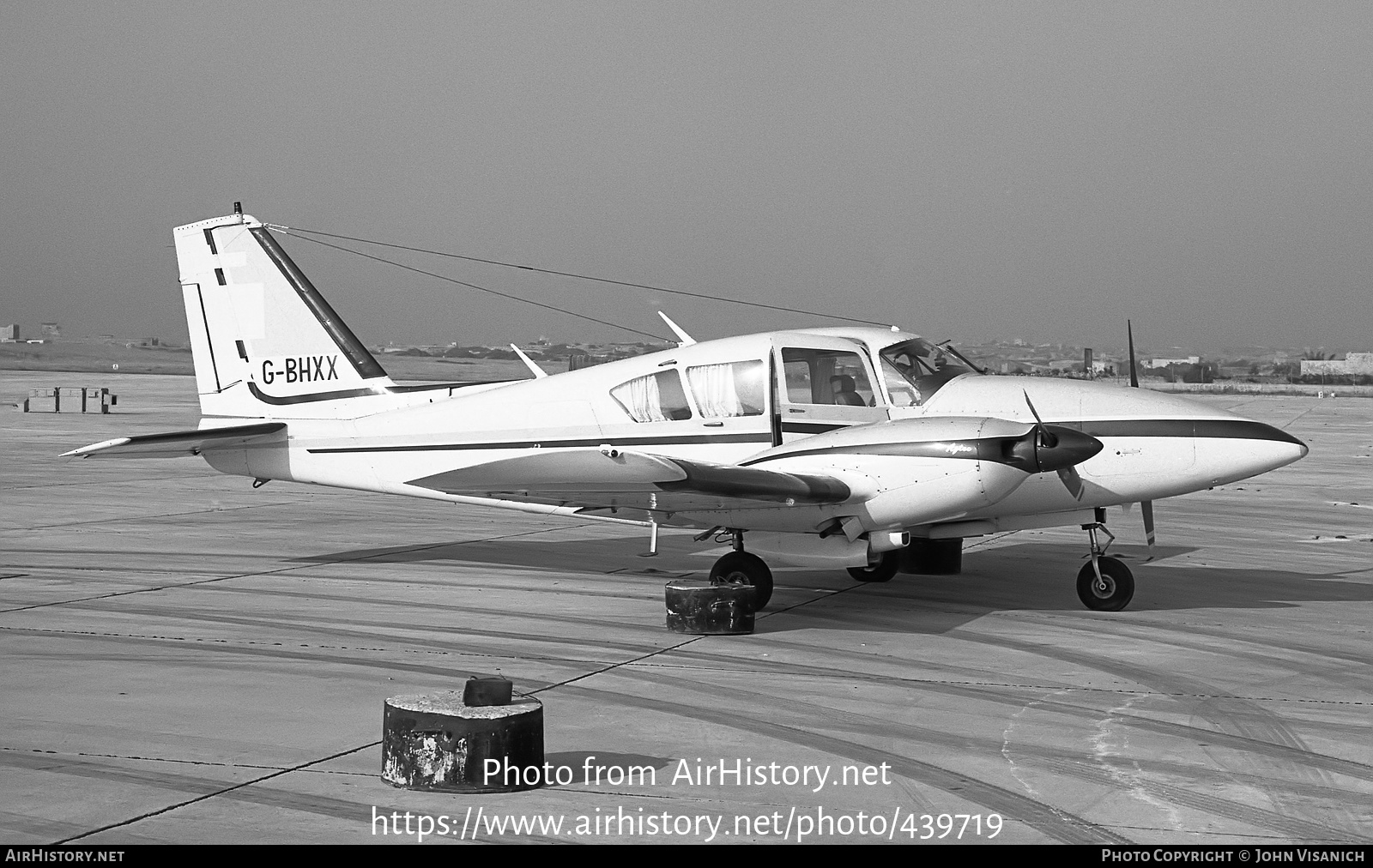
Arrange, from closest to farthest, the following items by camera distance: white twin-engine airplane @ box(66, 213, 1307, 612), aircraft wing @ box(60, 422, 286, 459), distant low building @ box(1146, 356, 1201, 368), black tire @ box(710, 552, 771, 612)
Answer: white twin-engine airplane @ box(66, 213, 1307, 612), black tire @ box(710, 552, 771, 612), aircraft wing @ box(60, 422, 286, 459), distant low building @ box(1146, 356, 1201, 368)

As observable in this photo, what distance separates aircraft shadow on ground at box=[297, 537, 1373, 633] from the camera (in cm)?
1322

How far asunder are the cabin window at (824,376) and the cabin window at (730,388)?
0.30 m

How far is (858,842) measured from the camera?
6195mm

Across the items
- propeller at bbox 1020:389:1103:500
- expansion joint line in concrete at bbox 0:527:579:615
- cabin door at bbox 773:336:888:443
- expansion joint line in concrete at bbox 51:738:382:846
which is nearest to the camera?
expansion joint line in concrete at bbox 51:738:382:846

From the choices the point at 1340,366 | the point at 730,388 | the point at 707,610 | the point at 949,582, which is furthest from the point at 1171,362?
the point at 707,610

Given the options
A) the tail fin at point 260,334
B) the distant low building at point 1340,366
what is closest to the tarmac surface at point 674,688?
the tail fin at point 260,334

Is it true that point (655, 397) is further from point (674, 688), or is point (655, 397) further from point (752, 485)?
point (674, 688)

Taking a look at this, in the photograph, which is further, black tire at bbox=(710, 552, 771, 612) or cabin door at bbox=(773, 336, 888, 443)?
cabin door at bbox=(773, 336, 888, 443)

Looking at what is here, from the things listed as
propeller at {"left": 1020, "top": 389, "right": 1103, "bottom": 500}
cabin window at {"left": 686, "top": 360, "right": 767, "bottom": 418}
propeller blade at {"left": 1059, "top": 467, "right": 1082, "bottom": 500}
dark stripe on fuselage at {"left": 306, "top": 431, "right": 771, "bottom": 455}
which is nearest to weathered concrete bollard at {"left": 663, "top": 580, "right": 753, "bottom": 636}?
dark stripe on fuselage at {"left": 306, "top": 431, "right": 771, "bottom": 455}

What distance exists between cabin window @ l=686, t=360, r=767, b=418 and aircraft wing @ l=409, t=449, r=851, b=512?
130 centimetres

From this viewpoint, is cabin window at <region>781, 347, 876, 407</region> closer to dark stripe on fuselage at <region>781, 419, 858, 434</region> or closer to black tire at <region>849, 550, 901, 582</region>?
dark stripe on fuselage at <region>781, 419, 858, 434</region>

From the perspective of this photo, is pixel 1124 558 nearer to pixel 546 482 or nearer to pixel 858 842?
pixel 546 482

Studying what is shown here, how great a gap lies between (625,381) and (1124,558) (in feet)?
24.1

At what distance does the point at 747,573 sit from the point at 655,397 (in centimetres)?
233
